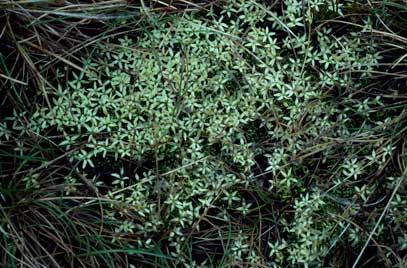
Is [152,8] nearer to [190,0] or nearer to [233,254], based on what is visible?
[190,0]

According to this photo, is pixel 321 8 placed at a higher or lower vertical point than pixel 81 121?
higher

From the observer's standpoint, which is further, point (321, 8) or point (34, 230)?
point (321, 8)

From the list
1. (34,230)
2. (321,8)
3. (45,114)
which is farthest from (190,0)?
(34,230)

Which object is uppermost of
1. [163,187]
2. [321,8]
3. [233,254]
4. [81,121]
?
[321,8]

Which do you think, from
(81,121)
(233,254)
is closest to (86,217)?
(81,121)

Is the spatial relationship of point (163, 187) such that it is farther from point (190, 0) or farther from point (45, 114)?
point (190, 0)

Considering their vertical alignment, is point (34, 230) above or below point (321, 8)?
below

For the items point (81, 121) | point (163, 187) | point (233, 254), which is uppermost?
point (81, 121)
